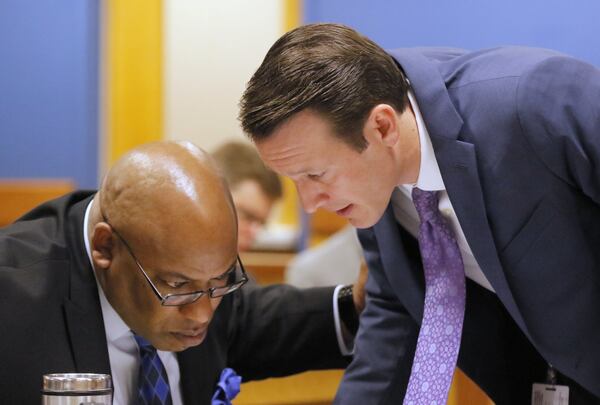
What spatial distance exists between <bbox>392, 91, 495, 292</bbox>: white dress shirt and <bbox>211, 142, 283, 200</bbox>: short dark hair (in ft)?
5.19

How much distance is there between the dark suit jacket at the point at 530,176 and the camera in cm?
159

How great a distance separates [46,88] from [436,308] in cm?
332

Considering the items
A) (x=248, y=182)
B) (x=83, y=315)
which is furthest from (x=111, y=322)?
(x=248, y=182)

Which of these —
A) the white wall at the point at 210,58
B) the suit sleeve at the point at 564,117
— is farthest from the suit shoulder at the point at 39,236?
the white wall at the point at 210,58

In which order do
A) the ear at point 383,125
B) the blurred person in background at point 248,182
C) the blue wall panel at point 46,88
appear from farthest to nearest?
the blue wall panel at point 46,88 → the blurred person in background at point 248,182 → the ear at point 383,125

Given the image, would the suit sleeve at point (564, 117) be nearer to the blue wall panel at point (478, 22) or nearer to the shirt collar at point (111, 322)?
the shirt collar at point (111, 322)

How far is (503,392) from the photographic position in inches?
78.7

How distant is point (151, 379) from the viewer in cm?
178

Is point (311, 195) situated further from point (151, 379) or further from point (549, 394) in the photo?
point (549, 394)

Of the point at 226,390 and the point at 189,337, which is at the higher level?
the point at 189,337

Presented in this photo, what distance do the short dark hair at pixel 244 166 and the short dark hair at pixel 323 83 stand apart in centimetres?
182

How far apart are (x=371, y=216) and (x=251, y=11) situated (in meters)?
3.46

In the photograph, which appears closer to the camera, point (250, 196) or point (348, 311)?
point (348, 311)

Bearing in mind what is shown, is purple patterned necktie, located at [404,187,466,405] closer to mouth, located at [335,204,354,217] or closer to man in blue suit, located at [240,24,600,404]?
man in blue suit, located at [240,24,600,404]
